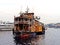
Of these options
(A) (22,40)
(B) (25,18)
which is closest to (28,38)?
(A) (22,40)

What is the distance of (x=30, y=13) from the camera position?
2788 inches

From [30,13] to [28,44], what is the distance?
24.5 meters

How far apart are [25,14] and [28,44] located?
2307cm

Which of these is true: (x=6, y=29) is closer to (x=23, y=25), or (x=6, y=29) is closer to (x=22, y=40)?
(x=23, y=25)

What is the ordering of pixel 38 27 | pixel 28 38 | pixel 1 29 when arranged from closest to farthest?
pixel 28 38 → pixel 38 27 → pixel 1 29

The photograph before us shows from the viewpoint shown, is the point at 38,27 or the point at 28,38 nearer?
the point at 28,38

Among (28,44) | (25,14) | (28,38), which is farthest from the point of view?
(25,14)

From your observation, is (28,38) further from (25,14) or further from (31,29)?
(25,14)

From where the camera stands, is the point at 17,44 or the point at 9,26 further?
the point at 9,26

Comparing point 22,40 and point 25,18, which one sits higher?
point 25,18

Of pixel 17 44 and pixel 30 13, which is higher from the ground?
pixel 30 13

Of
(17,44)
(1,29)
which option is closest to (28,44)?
(17,44)

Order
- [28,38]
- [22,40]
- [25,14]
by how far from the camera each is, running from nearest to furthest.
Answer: [22,40]
[28,38]
[25,14]

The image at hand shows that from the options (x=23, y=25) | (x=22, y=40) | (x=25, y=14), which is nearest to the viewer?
(x=22, y=40)
